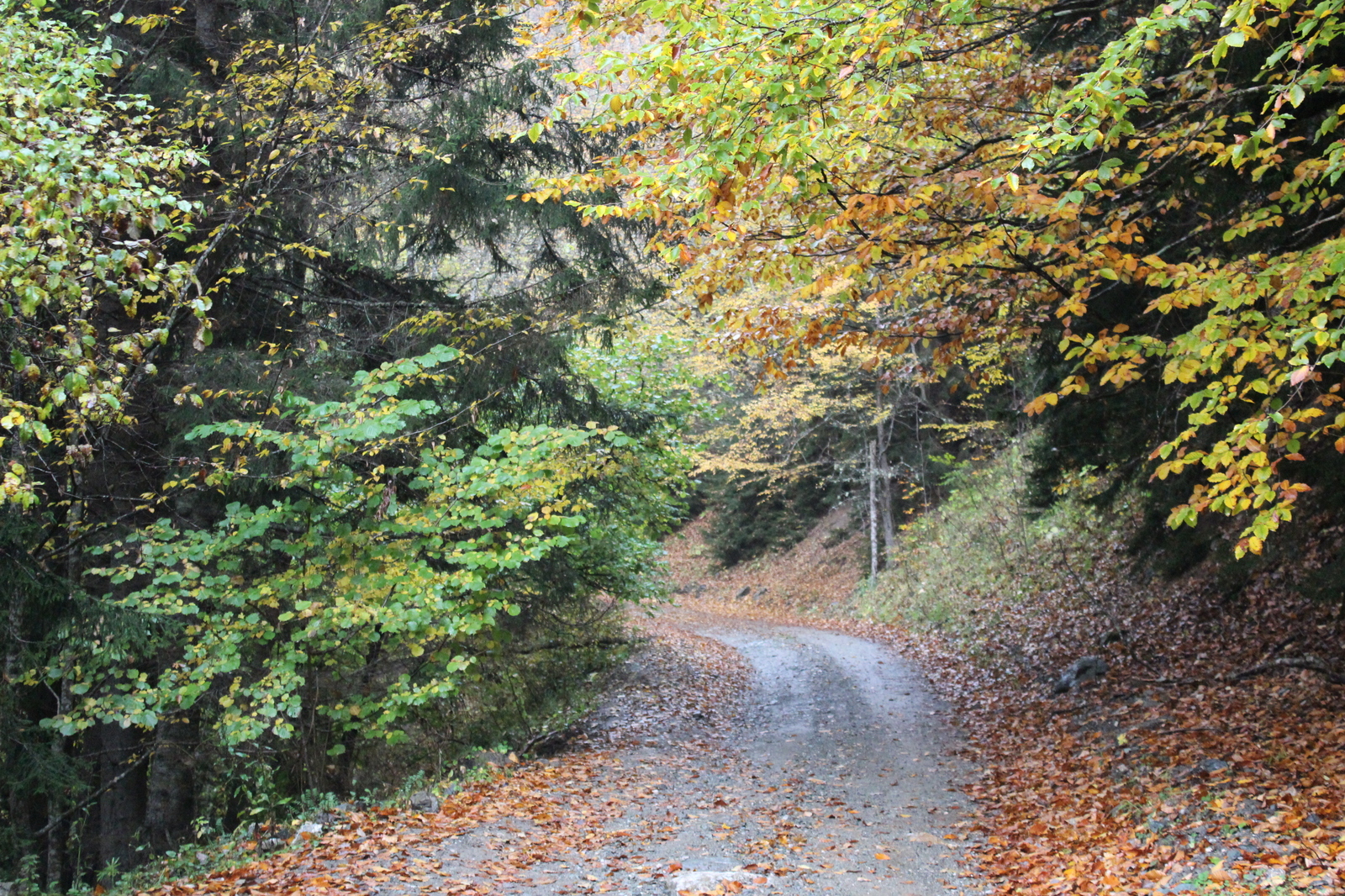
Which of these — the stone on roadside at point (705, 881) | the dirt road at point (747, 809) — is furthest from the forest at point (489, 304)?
the stone on roadside at point (705, 881)

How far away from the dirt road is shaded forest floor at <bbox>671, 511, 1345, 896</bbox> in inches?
22.6

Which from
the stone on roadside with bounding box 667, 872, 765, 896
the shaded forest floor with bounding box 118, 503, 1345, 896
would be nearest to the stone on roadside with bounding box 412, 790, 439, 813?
the shaded forest floor with bounding box 118, 503, 1345, 896

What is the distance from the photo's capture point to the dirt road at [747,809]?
19.2ft

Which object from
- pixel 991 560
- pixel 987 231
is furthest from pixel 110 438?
pixel 991 560

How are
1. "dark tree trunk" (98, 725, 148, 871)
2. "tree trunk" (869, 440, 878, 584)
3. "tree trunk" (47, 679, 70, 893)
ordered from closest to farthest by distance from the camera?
1. "tree trunk" (47, 679, 70, 893)
2. "dark tree trunk" (98, 725, 148, 871)
3. "tree trunk" (869, 440, 878, 584)

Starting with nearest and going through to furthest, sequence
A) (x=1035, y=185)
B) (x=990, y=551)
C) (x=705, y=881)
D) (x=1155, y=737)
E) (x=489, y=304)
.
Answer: (x=705, y=881) < (x=1035, y=185) < (x=1155, y=737) < (x=489, y=304) < (x=990, y=551)

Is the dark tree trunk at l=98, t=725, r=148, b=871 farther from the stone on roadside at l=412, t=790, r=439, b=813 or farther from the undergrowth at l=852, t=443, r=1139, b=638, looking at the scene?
the undergrowth at l=852, t=443, r=1139, b=638

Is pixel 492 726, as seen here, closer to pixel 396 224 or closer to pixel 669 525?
pixel 669 525

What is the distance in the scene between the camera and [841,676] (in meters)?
14.2

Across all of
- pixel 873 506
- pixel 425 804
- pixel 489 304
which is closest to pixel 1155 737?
pixel 425 804

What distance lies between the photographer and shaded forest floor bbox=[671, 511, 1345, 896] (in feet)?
17.4

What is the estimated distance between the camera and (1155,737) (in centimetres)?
794

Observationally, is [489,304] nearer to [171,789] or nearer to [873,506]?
[171,789]

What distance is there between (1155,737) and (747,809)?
12.3 ft
